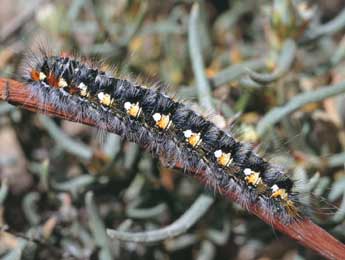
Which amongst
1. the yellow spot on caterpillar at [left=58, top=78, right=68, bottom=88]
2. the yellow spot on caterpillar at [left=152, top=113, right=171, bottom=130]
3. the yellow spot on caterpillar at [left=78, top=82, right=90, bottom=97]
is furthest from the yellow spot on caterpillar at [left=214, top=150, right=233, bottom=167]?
the yellow spot on caterpillar at [left=58, top=78, right=68, bottom=88]

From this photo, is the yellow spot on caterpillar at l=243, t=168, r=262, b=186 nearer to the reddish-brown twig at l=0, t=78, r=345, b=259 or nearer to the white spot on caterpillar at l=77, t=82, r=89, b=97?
A: the reddish-brown twig at l=0, t=78, r=345, b=259

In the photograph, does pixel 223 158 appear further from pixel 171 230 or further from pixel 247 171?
pixel 171 230

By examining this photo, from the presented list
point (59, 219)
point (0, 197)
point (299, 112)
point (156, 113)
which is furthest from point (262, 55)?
point (0, 197)

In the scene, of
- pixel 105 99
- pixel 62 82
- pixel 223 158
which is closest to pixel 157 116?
pixel 105 99

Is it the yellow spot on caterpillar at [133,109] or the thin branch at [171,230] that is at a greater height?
the yellow spot on caterpillar at [133,109]

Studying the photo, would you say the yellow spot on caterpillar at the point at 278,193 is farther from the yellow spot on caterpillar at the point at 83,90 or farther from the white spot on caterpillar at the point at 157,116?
the yellow spot on caterpillar at the point at 83,90

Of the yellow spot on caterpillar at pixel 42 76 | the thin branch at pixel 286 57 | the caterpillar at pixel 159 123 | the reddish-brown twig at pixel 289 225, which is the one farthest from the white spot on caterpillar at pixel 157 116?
the thin branch at pixel 286 57
